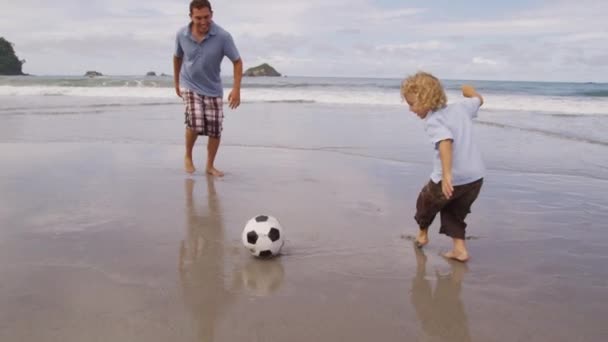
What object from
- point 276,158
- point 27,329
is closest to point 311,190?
point 276,158

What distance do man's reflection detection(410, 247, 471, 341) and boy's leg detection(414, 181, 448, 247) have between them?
1.22ft

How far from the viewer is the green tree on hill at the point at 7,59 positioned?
7281 centimetres

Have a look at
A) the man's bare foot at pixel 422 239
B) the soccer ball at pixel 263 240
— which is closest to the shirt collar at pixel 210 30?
the soccer ball at pixel 263 240

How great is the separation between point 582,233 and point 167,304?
3089 mm

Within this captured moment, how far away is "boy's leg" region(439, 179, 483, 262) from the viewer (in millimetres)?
3396

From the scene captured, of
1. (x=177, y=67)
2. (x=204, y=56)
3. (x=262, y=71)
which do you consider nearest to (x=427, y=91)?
(x=204, y=56)

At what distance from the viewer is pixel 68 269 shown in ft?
9.70

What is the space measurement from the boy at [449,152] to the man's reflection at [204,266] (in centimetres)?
145

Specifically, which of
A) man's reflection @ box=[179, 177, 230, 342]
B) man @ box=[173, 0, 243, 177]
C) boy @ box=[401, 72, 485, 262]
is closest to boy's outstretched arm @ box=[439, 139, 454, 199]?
boy @ box=[401, 72, 485, 262]

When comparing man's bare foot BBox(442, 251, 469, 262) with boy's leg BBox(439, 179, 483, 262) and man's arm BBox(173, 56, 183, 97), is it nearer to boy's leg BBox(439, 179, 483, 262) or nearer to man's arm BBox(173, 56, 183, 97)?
boy's leg BBox(439, 179, 483, 262)

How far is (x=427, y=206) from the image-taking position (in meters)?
3.53

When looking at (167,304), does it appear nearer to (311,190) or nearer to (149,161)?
(311,190)

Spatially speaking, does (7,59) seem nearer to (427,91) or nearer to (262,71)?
(262,71)

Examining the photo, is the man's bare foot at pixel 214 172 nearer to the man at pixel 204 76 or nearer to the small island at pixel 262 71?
the man at pixel 204 76
